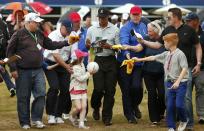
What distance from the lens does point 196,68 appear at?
10.4 metres

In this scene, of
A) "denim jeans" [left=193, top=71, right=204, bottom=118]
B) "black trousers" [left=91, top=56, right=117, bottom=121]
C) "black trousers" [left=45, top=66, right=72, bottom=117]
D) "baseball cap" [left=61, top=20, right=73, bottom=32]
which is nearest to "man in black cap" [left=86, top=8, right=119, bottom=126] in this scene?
"black trousers" [left=91, top=56, right=117, bottom=121]

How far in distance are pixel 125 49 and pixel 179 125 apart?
162cm

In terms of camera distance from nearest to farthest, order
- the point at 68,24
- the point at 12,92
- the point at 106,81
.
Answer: the point at 106,81, the point at 68,24, the point at 12,92

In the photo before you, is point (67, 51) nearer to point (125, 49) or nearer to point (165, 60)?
point (125, 49)

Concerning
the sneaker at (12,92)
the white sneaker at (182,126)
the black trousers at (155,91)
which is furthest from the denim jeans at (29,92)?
the sneaker at (12,92)

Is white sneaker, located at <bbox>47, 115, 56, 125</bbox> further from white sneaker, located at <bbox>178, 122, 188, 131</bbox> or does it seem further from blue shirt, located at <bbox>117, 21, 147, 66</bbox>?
white sneaker, located at <bbox>178, 122, 188, 131</bbox>

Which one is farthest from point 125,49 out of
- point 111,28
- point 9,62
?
point 9,62

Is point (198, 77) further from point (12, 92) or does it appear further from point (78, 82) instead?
point (12, 92)

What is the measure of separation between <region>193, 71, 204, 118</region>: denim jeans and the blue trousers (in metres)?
1.15

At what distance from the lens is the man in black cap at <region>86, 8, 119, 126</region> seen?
35.4 feet

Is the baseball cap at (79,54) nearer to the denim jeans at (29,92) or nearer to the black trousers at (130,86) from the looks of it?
the denim jeans at (29,92)

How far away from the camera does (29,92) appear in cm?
1031

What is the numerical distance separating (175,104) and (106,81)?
1502mm

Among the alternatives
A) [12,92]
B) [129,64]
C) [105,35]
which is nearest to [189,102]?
[129,64]
